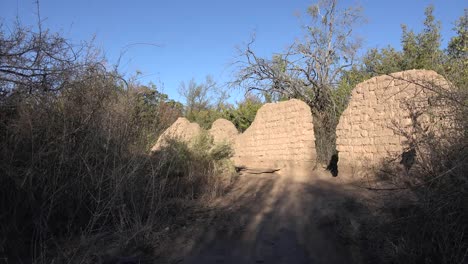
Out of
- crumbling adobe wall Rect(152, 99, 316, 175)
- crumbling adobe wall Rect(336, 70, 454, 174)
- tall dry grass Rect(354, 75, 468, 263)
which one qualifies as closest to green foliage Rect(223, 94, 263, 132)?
crumbling adobe wall Rect(152, 99, 316, 175)

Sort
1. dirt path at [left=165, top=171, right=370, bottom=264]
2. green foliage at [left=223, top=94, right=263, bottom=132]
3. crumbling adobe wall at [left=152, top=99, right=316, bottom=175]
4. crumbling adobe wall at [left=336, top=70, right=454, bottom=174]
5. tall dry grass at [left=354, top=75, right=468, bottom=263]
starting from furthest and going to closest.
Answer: green foliage at [left=223, top=94, right=263, bottom=132] → crumbling adobe wall at [left=152, top=99, right=316, bottom=175] → crumbling adobe wall at [left=336, top=70, right=454, bottom=174] → dirt path at [left=165, top=171, right=370, bottom=264] → tall dry grass at [left=354, top=75, right=468, bottom=263]

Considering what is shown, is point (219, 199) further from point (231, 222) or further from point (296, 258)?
point (296, 258)

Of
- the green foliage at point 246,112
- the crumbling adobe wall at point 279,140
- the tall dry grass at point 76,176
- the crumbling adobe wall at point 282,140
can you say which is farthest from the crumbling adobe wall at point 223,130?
the tall dry grass at point 76,176

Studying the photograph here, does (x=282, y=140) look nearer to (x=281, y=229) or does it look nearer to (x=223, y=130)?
(x=223, y=130)

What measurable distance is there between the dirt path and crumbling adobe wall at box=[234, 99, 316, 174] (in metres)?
1.62

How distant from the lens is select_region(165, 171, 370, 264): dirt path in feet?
14.1

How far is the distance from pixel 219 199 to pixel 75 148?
120 inches

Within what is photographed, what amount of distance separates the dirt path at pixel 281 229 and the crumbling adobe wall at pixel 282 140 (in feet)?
5.32

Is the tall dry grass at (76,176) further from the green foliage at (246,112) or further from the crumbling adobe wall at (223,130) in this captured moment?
the green foliage at (246,112)

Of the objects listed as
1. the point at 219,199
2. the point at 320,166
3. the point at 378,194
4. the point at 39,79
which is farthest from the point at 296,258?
the point at 320,166

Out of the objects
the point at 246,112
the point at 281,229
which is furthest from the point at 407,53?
the point at 281,229

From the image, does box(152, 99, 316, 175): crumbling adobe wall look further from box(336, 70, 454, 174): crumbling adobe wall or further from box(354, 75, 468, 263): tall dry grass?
box(354, 75, 468, 263): tall dry grass

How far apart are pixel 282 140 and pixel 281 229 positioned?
14.4 ft

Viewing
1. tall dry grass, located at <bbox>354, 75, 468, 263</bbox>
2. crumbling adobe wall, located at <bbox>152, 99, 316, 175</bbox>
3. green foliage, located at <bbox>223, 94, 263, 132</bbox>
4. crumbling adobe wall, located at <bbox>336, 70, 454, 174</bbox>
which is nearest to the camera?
tall dry grass, located at <bbox>354, 75, 468, 263</bbox>
